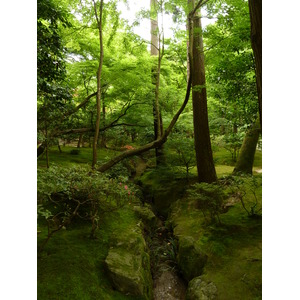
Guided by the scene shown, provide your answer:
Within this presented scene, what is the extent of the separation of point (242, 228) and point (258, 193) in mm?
1799

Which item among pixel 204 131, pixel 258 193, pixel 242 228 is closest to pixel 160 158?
pixel 204 131

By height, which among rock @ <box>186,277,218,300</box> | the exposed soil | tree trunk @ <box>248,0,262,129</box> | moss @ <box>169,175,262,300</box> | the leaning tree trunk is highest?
tree trunk @ <box>248,0,262,129</box>

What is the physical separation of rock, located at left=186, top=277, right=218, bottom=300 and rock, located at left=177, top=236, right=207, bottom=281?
1.29 ft

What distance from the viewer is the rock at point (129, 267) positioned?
125 inches

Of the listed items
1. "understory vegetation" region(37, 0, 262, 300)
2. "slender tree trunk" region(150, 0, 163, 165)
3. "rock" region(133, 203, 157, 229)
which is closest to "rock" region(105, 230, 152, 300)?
"understory vegetation" region(37, 0, 262, 300)

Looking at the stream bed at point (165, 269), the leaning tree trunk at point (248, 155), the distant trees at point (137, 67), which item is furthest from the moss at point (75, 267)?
the leaning tree trunk at point (248, 155)

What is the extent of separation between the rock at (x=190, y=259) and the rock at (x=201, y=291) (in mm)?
395

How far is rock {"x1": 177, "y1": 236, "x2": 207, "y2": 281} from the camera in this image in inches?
156

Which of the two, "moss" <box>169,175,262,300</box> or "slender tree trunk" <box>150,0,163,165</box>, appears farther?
"slender tree trunk" <box>150,0,163,165</box>

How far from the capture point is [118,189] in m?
4.04

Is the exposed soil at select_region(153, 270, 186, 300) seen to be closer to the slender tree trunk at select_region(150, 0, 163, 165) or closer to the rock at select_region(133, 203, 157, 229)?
the rock at select_region(133, 203, 157, 229)

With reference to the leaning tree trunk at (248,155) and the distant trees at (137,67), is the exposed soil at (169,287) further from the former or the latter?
the leaning tree trunk at (248,155)
